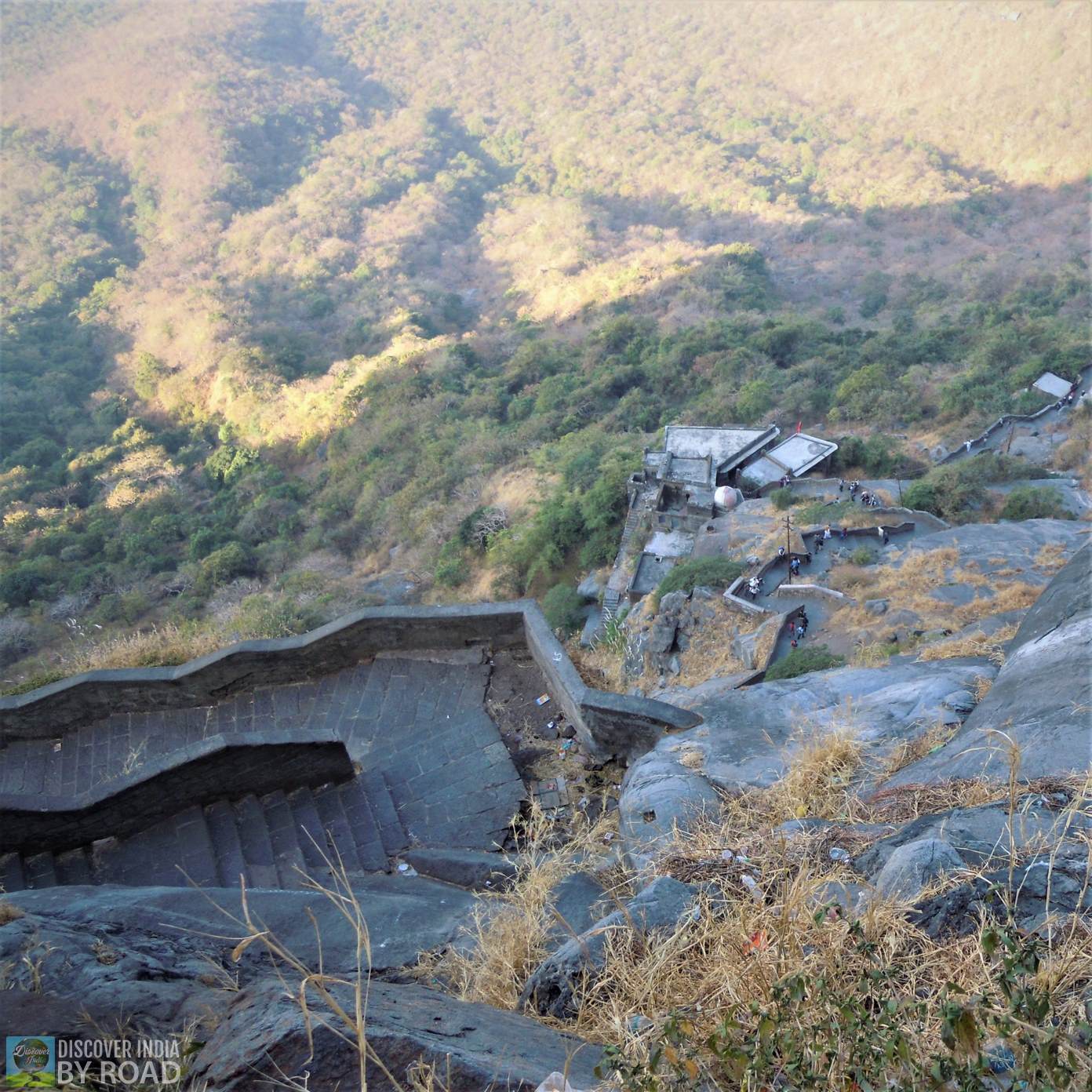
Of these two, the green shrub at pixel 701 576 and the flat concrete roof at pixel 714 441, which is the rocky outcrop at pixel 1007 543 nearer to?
the green shrub at pixel 701 576

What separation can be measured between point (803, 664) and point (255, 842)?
5.80 meters

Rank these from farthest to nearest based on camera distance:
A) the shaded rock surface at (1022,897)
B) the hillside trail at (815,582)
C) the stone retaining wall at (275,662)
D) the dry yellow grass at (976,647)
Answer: the hillside trail at (815,582) → the stone retaining wall at (275,662) → the dry yellow grass at (976,647) → the shaded rock surface at (1022,897)

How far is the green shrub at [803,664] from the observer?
26.7 feet

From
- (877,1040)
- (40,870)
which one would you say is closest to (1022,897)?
(877,1040)

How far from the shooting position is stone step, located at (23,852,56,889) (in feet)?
15.6

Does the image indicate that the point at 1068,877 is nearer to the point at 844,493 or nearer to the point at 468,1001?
the point at 468,1001

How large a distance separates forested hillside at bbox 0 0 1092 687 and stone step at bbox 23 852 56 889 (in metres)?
2.51

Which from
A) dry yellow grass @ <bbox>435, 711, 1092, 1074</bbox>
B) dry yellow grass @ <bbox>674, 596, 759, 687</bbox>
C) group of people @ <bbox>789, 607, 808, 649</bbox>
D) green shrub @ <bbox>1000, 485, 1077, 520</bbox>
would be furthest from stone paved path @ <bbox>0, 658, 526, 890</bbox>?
green shrub @ <bbox>1000, 485, 1077, 520</bbox>

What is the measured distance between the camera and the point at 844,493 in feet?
58.9

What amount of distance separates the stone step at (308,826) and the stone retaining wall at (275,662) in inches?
56.8

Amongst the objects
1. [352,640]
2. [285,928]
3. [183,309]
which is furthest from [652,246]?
[285,928]

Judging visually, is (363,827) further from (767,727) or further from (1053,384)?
(1053,384)

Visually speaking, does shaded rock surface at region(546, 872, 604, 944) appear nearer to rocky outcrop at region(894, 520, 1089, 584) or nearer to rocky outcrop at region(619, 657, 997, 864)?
rocky outcrop at region(619, 657, 997, 864)

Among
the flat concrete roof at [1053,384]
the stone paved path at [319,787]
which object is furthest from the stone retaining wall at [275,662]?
the flat concrete roof at [1053,384]
